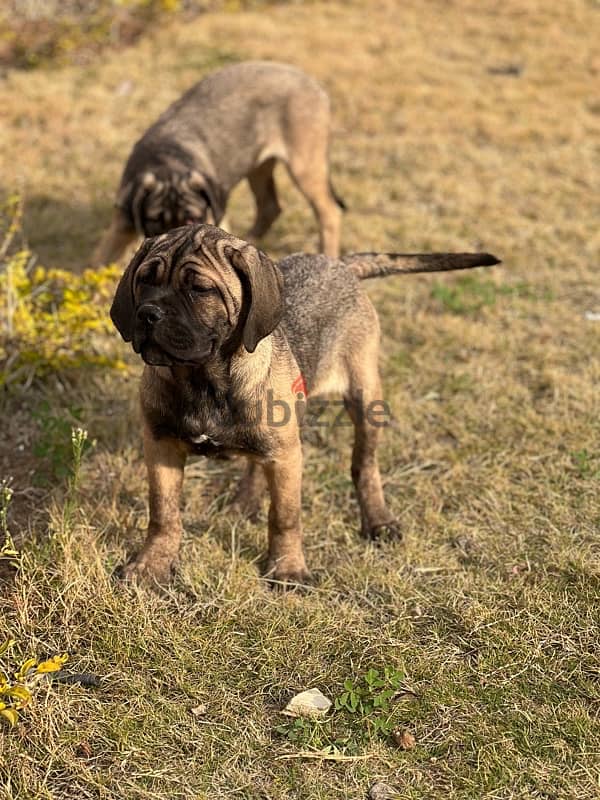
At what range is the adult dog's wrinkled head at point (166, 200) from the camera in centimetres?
567

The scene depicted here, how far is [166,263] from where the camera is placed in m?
3.09

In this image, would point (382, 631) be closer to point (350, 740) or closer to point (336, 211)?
point (350, 740)

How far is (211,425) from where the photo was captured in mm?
3377

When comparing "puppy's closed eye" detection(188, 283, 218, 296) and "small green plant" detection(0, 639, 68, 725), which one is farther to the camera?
"puppy's closed eye" detection(188, 283, 218, 296)

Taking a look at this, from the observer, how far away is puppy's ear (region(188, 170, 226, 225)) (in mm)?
5766

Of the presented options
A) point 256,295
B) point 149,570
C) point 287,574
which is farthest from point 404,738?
point 256,295

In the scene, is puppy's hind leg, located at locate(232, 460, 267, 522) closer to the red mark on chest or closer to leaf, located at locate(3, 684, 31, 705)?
the red mark on chest

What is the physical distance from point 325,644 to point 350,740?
0.47 meters

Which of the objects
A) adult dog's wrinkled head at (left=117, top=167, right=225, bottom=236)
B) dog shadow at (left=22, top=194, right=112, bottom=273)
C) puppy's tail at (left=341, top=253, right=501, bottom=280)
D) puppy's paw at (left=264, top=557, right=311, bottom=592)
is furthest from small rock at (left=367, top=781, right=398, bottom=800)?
dog shadow at (left=22, top=194, right=112, bottom=273)

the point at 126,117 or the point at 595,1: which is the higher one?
the point at 595,1

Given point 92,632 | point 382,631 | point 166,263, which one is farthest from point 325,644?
point 166,263

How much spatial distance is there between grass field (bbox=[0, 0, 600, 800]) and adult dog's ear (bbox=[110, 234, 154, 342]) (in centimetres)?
106

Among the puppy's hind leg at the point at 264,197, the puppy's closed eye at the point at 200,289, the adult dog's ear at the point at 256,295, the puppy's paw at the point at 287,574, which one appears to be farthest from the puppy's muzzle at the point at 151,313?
the puppy's hind leg at the point at 264,197

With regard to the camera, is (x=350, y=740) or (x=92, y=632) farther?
(x=92, y=632)
